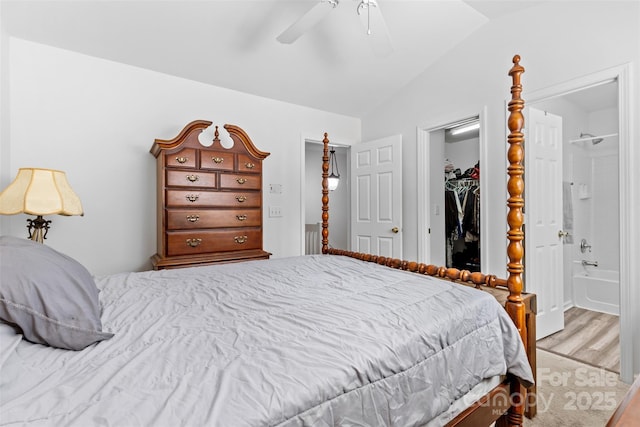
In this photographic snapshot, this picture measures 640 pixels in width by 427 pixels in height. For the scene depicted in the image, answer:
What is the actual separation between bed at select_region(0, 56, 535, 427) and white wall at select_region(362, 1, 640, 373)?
1484 millimetres

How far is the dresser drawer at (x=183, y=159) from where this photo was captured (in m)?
2.53

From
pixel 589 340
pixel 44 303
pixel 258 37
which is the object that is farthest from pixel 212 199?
pixel 589 340

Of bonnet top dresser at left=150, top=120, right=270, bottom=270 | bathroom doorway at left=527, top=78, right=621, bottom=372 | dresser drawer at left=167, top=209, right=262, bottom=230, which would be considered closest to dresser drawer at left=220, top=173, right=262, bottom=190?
bonnet top dresser at left=150, top=120, right=270, bottom=270

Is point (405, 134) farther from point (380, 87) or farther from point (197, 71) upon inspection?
point (197, 71)

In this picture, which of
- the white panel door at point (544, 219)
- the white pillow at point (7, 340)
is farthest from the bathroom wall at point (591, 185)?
the white pillow at point (7, 340)

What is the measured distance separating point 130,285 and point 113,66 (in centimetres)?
218

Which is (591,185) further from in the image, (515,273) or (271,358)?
(271,358)

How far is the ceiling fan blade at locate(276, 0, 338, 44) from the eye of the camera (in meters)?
1.90

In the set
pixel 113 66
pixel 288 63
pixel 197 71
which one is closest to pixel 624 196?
pixel 288 63

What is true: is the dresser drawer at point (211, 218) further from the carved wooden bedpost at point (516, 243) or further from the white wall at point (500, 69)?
the carved wooden bedpost at point (516, 243)

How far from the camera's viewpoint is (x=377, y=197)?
385 cm

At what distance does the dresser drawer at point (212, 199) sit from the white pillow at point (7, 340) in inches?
72.9

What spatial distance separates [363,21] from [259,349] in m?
2.28

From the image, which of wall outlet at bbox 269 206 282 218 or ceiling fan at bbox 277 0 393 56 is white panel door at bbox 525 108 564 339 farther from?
wall outlet at bbox 269 206 282 218
